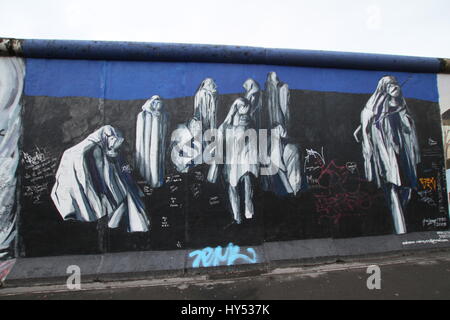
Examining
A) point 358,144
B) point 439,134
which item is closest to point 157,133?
point 358,144

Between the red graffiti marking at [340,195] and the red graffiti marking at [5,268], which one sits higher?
the red graffiti marking at [340,195]

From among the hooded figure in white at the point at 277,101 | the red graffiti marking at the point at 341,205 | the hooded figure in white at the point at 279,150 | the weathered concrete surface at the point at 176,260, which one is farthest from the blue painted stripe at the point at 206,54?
the weathered concrete surface at the point at 176,260

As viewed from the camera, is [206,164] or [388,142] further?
[388,142]

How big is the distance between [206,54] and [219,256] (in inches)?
157

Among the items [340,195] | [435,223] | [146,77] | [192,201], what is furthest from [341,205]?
[146,77]

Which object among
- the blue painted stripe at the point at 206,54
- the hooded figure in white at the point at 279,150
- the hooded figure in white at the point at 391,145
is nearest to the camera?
the blue painted stripe at the point at 206,54

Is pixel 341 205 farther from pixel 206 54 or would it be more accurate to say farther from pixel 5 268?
pixel 5 268

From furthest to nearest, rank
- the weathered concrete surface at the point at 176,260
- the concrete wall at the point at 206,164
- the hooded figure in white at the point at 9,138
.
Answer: the concrete wall at the point at 206,164 < the hooded figure in white at the point at 9,138 < the weathered concrete surface at the point at 176,260

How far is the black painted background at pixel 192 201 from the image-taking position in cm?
432

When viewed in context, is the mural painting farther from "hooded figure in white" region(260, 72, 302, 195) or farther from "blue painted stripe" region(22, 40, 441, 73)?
"blue painted stripe" region(22, 40, 441, 73)

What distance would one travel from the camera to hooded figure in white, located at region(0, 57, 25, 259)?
4234 mm

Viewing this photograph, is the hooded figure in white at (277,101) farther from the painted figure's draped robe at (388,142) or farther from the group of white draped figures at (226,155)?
the painted figure's draped robe at (388,142)

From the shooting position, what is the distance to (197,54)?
470cm

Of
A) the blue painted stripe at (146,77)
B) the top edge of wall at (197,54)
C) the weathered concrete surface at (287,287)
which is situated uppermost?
the top edge of wall at (197,54)
